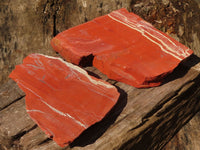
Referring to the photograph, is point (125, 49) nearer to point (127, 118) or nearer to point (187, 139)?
point (127, 118)

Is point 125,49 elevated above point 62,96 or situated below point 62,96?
above

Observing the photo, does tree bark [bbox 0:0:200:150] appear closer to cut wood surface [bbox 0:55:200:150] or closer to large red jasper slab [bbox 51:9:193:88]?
cut wood surface [bbox 0:55:200:150]

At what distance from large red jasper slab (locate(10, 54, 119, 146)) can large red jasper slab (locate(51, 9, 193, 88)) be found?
6.1 inches

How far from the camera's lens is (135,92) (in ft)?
5.60

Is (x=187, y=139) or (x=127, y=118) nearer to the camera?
(x=127, y=118)

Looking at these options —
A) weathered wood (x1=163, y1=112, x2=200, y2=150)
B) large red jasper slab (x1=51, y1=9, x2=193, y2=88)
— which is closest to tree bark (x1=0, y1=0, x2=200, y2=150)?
weathered wood (x1=163, y1=112, x2=200, y2=150)

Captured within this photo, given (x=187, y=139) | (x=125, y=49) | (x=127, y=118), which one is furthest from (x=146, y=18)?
(x=127, y=118)

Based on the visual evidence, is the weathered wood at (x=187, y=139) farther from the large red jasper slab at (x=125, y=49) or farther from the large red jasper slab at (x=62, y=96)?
the large red jasper slab at (x=62, y=96)

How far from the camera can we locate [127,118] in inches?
60.7

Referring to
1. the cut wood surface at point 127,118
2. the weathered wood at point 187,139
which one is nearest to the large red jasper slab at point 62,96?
the cut wood surface at point 127,118

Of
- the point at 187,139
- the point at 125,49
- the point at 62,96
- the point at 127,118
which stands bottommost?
the point at 187,139

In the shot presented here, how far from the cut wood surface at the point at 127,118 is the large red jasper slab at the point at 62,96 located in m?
0.07

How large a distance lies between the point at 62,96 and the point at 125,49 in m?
0.60

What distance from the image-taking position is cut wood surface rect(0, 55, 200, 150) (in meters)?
1.40
